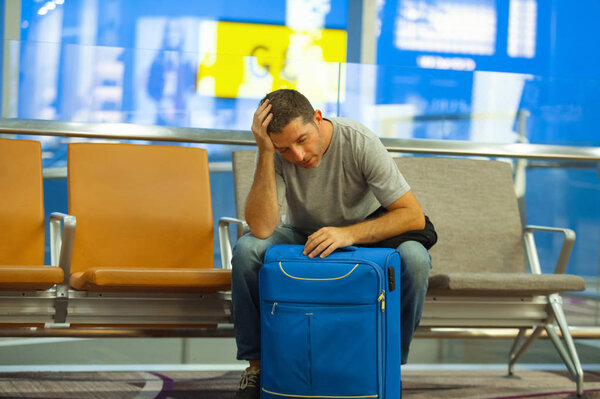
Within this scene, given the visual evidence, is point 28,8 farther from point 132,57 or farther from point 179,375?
point 179,375

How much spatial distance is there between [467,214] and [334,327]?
127cm

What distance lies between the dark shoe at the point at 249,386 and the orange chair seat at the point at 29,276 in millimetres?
618

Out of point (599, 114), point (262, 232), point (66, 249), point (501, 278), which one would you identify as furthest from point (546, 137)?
point (66, 249)

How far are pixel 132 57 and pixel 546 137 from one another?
1.93m

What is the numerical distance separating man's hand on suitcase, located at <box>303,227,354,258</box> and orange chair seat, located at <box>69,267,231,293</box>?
1.08 feet

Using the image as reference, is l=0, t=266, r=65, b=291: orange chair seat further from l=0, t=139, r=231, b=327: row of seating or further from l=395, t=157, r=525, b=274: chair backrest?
l=395, t=157, r=525, b=274: chair backrest

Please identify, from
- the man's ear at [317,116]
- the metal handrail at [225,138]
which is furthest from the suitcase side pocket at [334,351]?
the metal handrail at [225,138]

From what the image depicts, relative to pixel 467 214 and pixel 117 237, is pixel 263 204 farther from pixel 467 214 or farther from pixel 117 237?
pixel 467 214

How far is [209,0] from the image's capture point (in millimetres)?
5418

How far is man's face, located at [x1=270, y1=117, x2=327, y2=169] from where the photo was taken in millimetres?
2109

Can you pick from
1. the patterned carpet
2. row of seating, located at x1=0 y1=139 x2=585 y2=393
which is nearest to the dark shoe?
row of seating, located at x1=0 y1=139 x2=585 y2=393

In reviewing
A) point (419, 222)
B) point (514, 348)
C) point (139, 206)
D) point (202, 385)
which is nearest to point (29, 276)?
point (139, 206)

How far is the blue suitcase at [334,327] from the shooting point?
6.44 feet

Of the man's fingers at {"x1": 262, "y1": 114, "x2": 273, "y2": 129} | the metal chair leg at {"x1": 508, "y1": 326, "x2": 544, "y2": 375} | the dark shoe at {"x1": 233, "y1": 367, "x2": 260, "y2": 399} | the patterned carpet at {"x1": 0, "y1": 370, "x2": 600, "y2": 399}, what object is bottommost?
the patterned carpet at {"x1": 0, "y1": 370, "x2": 600, "y2": 399}
